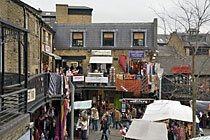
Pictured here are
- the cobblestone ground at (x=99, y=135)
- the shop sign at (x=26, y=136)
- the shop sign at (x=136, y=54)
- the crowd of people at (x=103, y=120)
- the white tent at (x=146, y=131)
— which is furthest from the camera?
the shop sign at (x=136, y=54)

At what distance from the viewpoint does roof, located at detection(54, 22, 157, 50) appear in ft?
78.4

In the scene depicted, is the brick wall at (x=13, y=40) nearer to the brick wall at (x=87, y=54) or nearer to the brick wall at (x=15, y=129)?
the brick wall at (x=15, y=129)

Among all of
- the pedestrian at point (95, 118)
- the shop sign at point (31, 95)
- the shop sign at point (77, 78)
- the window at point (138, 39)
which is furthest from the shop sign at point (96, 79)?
the shop sign at point (31, 95)

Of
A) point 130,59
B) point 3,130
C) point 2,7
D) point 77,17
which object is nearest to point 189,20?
point 3,130

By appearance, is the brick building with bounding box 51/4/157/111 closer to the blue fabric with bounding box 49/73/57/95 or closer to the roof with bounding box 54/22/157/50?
the roof with bounding box 54/22/157/50

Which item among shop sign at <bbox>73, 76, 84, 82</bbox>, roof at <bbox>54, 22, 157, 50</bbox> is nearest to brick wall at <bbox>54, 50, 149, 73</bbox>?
roof at <bbox>54, 22, 157, 50</bbox>

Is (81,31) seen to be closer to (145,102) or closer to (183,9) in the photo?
(145,102)

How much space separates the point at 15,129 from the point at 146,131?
14.4 feet

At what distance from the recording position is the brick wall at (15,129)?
18.7 ft

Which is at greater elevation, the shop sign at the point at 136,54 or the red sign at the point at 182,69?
the shop sign at the point at 136,54

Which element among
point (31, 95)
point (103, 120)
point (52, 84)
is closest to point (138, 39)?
point (103, 120)

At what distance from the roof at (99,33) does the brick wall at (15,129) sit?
17.0 m

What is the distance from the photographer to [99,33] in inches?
960

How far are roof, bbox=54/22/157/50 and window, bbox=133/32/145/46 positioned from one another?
1.53 feet
